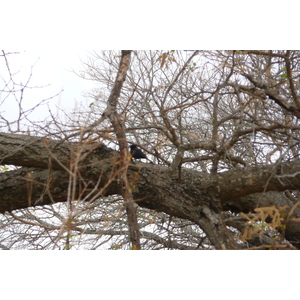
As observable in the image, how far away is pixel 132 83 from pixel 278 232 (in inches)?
91.6

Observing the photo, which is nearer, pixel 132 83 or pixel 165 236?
pixel 165 236

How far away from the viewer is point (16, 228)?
3.99m

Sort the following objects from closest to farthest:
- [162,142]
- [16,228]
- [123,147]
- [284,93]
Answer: [123,147], [284,93], [162,142], [16,228]

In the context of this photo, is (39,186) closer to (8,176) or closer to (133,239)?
(8,176)

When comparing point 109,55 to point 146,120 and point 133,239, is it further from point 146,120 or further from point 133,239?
point 133,239

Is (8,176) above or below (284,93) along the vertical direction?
below

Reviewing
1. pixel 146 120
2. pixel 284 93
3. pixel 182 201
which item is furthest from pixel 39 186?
pixel 284 93

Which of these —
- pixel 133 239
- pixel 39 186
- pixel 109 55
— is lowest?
pixel 133 239

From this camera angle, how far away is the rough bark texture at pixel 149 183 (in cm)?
277

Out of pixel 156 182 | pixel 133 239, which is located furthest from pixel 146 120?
pixel 133 239

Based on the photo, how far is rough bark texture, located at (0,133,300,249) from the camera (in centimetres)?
277

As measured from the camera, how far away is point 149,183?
2.91m

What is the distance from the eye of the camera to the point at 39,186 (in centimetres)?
292

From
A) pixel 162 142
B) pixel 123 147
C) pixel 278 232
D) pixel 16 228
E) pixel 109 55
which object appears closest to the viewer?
pixel 123 147
